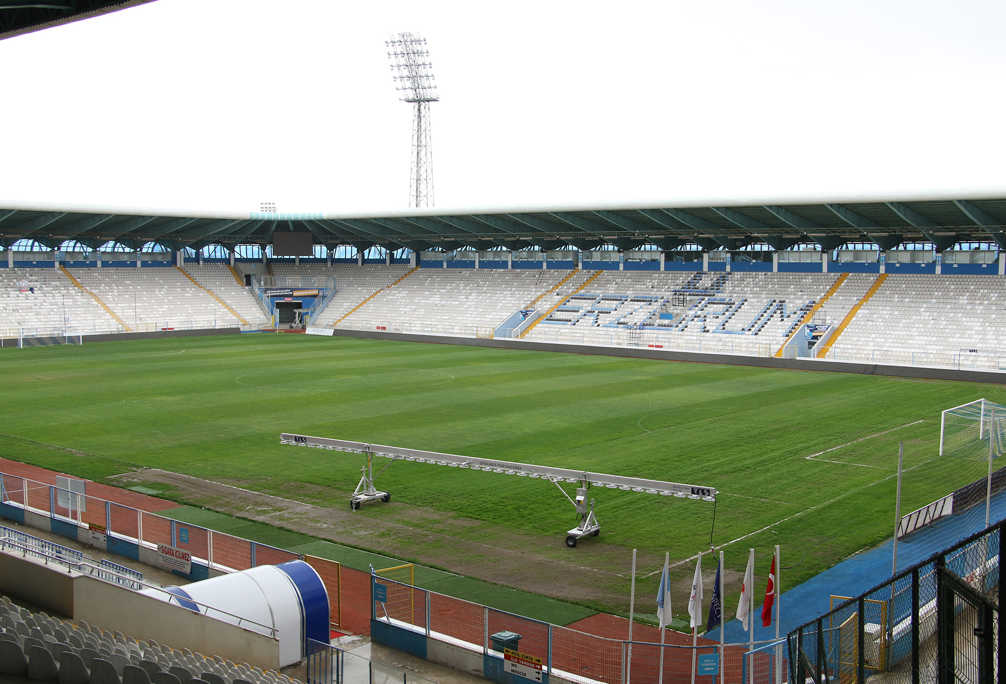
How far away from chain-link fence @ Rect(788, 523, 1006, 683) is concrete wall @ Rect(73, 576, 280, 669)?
6650 millimetres

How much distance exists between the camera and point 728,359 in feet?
169

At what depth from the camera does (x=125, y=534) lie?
1812 centimetres

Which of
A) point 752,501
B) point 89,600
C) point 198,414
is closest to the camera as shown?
point 89,600

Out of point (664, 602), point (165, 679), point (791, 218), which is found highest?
point (791, 218)

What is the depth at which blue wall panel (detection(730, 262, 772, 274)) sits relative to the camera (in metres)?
62.7

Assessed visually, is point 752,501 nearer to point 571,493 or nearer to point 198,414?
point 571,493

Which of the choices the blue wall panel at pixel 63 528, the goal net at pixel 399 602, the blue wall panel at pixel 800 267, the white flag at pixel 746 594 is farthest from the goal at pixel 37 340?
the white flag at pixel 746 594

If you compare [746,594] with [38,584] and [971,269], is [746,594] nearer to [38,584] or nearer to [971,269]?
[38,584]

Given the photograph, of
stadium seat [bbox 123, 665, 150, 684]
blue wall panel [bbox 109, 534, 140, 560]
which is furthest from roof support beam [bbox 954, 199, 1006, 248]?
stadium seat [bbox 123, 665, 150, 684]

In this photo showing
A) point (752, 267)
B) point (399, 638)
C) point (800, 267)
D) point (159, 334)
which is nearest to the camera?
point (399, 638)

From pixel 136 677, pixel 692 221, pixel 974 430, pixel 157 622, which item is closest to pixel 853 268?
pixel 692 221

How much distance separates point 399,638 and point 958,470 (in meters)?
16.5

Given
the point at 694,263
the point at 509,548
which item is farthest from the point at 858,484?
the point at 694,263

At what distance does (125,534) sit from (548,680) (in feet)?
31.1
